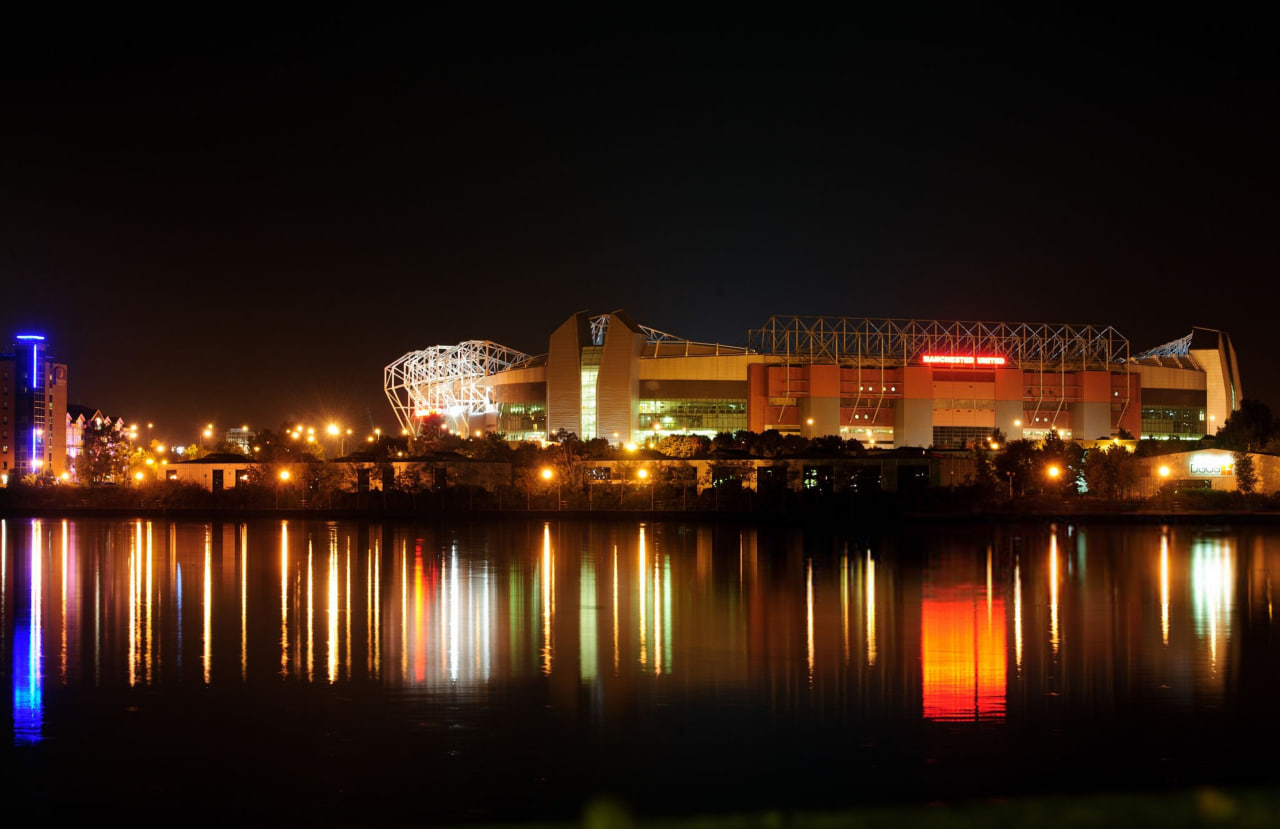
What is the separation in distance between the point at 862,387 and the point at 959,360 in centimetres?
743

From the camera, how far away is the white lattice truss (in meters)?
96.4

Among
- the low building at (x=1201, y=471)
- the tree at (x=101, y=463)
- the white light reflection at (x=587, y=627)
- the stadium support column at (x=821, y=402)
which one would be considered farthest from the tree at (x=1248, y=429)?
the tree at (x=101, y=463)

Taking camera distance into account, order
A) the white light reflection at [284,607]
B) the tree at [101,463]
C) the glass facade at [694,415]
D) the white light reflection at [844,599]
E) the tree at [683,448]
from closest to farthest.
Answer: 1. the white light reflection at [284,607]
2. the white light reflection at [844,599]
3. the tree at [683,448]
4. the tree at [101,463]
5. the glass facade at [694,415]

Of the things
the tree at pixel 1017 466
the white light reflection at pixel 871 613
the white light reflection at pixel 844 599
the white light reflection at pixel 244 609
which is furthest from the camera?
the tree at pixel 1017 466

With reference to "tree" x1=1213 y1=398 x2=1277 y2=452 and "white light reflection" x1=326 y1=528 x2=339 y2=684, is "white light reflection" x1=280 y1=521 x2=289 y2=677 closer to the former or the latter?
"white light reflection" x1=326 y1=528 x2=339 y2=684

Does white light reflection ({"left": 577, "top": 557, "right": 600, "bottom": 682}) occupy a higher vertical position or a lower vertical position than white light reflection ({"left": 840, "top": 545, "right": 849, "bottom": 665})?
higher

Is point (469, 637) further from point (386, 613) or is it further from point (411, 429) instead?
point (411, 429)

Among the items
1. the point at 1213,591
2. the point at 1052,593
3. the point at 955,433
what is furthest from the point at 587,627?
the point at 955,433

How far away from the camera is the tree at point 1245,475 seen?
48.0 m

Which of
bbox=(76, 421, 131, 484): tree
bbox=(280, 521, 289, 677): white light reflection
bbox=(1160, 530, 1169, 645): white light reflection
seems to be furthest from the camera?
bbox=(76, 421, 131, 484): tree

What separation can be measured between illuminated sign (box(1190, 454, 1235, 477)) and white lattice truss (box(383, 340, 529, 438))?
57.2m

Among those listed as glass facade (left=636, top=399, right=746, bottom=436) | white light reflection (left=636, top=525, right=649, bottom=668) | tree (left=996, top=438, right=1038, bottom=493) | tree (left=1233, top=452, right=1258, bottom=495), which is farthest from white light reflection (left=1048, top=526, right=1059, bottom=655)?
glass facade (left=636, top=399, right=746, bottom=436)

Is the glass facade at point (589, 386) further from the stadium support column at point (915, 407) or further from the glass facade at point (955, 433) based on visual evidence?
the glass facade at point (955, 433)

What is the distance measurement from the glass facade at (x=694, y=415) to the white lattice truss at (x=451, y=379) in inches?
779
